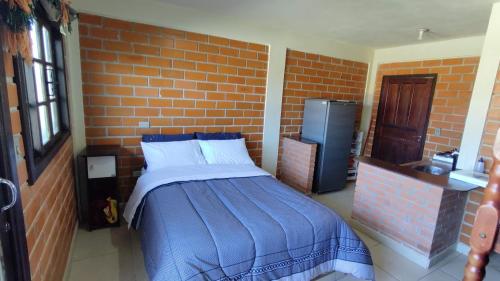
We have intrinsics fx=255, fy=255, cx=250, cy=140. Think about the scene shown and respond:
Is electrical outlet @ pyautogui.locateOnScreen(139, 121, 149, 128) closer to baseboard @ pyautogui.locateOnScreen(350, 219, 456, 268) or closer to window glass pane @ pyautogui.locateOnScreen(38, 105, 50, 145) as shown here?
window glass pane @ pyautogui.locateOnScreen(38, 105, 50, 145)

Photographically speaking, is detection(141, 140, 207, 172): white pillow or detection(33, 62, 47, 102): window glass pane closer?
detection(33, 62, 47, 102): window glass pane

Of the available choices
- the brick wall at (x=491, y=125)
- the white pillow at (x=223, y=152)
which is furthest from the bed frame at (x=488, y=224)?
the white pillow at (x=223, y=152)

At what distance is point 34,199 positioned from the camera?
4.16 ft

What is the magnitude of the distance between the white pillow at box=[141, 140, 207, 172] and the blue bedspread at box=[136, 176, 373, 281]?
541 mm

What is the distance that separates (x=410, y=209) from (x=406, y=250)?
0.40m

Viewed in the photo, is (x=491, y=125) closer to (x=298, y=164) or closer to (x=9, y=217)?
(x=298, y=164)

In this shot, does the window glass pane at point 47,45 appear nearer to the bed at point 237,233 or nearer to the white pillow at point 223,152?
the bed at point 237,233

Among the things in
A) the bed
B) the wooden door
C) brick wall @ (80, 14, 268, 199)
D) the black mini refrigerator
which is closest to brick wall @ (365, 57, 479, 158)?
the wooden door

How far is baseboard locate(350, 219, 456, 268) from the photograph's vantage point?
2.25 m

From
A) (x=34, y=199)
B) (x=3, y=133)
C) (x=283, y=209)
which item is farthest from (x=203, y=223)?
(x=3, y=133)

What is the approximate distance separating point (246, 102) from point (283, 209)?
1953mm

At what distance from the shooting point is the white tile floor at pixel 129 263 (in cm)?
198

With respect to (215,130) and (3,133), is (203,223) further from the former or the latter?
(215,130)

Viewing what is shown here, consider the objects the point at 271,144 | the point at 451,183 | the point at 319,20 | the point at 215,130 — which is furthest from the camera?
the point at 271,144
